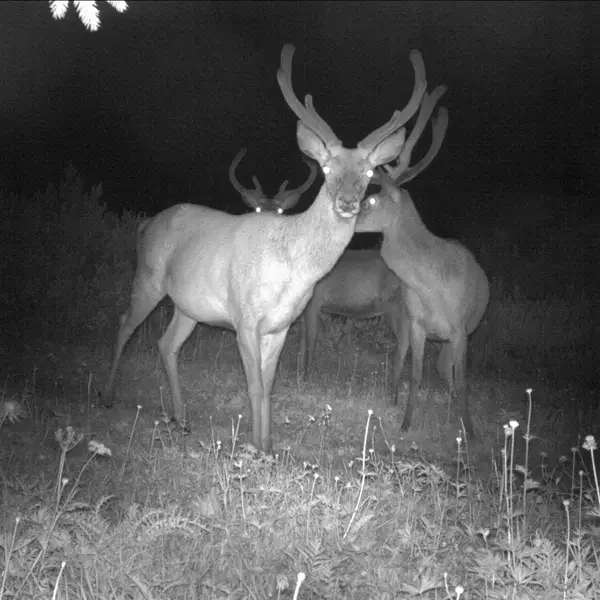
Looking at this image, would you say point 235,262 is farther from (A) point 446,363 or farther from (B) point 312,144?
(A) point 446,363

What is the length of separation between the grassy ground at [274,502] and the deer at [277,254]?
2.63 ft

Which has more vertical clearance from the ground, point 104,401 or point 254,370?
point 254,370

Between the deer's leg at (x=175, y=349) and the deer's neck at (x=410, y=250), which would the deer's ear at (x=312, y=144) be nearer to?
the deer's neck at (x=410, y=250)

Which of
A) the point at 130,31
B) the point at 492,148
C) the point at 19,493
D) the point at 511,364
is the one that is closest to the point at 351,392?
the point at 511,364

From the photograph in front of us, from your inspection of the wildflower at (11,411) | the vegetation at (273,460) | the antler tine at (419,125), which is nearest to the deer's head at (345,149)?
the antler tine at (419,125)

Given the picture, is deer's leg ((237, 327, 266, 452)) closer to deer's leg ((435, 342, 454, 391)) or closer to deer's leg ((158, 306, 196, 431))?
deer's leg ((158, 306, 196, 431))

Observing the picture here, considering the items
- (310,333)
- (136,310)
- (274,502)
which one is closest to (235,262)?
(136,310)

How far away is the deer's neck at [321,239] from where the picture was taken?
662 cm

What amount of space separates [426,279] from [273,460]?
3479 mm

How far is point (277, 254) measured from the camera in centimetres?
682

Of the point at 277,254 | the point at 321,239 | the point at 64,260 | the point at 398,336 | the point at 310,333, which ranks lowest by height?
the point at 310,333

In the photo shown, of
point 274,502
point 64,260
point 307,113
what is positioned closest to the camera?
point 274,502

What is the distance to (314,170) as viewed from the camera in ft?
40.8

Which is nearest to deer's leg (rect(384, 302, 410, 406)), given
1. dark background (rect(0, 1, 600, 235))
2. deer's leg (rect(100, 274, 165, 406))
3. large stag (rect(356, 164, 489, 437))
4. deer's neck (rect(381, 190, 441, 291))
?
large stag (rect(356, 164, 489, 437))
